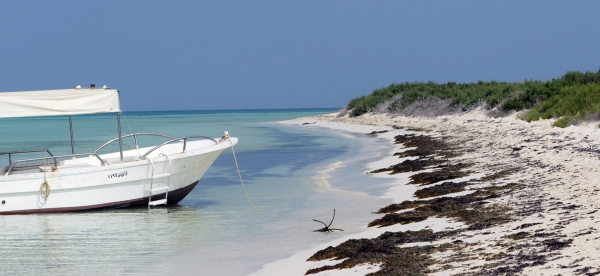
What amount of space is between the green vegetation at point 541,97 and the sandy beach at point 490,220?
372 centimetres

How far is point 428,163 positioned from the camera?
16422 mm

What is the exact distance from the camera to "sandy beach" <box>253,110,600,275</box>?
604cm

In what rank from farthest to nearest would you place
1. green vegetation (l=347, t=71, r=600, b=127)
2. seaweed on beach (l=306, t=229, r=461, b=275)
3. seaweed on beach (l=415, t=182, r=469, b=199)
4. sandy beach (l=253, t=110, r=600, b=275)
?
green vegetation (l=347, t=71, r=600, b=127)
seaweed on beach (l=415, t=182, r=469, b=199)
seaweed on beach (l=306, t=229, r=461, b=275)
sandy beach (l=253, t=110, r=600, b=275)

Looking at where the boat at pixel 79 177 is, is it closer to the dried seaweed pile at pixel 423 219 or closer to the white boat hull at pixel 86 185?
the white boat hull at pixel 86 185

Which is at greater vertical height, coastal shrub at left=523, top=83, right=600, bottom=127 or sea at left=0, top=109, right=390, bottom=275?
coastal shrub at left=523, top=83, right=600, bottom=127

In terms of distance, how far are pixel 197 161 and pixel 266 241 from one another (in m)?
4.80

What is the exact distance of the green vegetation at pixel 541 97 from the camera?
64.9 feet

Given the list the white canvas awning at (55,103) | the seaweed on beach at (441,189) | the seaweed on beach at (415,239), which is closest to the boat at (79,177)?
the white canvas awning at (55,103)

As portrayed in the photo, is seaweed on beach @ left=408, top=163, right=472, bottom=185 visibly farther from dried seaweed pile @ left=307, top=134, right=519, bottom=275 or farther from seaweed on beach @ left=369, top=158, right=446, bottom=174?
seaweed on beach @ left=369, top=158, right=446, bottom=174

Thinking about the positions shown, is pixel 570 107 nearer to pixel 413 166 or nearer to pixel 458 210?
pixel 413 166

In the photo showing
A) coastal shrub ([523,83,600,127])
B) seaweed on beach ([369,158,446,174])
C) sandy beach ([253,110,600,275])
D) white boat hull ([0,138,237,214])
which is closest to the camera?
sandy beach ([253,110,600,275])

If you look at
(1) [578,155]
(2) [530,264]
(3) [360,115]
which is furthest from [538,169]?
(3) [360,115]

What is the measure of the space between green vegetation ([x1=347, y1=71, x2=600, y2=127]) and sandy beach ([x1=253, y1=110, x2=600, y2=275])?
372 cm

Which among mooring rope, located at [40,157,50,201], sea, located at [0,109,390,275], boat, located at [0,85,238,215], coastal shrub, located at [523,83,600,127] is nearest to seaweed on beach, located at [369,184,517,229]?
sea, located at [0,109,390,275]
